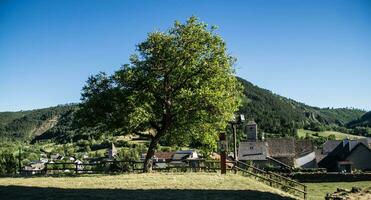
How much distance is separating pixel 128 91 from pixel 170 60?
14.3ft

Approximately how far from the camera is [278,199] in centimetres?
2259

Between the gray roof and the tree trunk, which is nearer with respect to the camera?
the tree trunk

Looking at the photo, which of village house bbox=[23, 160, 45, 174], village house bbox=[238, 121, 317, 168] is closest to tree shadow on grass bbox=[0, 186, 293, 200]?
village house bbox=[23, 160, 45, 174]

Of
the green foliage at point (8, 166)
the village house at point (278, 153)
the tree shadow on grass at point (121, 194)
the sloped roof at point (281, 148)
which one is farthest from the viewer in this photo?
the sloped roof at point (281, 148)

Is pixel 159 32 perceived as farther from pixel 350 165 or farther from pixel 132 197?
pixel 350 165

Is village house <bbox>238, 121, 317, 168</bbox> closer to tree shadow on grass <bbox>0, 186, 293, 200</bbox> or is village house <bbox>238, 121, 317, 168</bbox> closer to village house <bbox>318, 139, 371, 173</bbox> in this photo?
village house <bbox>318, 139, 371, 173</bbox>

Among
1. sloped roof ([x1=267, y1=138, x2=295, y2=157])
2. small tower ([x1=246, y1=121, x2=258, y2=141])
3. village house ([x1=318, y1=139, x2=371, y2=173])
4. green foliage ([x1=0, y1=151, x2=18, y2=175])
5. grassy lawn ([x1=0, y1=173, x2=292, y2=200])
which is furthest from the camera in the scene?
small tower ([x1=246, y1=121, x2=258, y2=141])

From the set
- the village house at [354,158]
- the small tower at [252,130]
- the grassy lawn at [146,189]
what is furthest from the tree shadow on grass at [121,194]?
the small tower at [252,130]

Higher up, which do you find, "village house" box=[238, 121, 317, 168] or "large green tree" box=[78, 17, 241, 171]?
"large green tree" box=[78, 17, 241, 171]

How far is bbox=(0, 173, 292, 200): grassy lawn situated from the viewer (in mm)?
21453

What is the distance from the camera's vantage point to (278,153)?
332 ft

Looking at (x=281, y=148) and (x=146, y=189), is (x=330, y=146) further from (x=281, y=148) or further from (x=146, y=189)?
(x=146, y=189)

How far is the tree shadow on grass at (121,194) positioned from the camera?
21.0m

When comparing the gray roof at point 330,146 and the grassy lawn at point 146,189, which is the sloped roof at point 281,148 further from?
the grassy lawn at point 146,189
